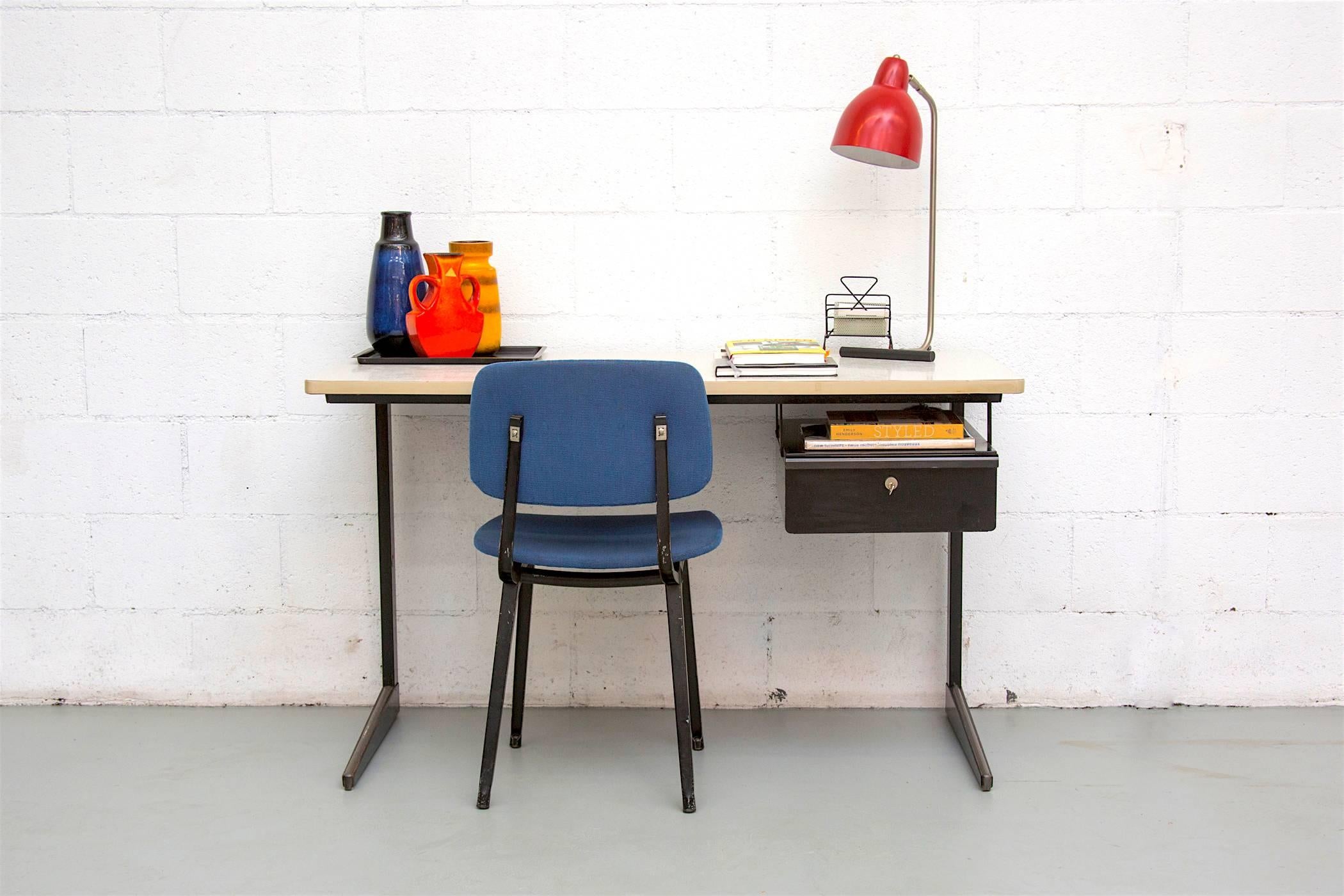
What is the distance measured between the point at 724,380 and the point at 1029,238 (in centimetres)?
A: 87

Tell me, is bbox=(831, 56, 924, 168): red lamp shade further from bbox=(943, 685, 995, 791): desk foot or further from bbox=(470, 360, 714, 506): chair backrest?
bbox=(943, 685, 995, 791): desk foot

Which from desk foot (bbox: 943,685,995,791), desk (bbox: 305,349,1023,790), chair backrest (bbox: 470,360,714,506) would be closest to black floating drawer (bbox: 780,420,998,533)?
desk (bbox: 305,349,1023,790)

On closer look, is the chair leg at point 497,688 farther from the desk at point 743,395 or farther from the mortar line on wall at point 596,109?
the mortar line on wall at point 596,109

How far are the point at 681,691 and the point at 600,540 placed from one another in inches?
12.5

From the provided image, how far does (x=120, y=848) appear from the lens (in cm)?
216

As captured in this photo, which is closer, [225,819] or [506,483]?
[506,483]

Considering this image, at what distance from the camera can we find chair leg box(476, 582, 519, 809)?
7.39 feet

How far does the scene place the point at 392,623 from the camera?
2.72 m

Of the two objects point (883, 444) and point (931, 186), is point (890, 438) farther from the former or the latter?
point (931, 186)

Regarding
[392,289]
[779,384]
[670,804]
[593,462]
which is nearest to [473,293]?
[392,289]

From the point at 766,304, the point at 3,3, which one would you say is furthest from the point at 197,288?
the point at 766,304

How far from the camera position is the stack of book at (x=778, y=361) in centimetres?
225

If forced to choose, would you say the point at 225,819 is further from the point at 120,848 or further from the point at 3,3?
the point at 3,3

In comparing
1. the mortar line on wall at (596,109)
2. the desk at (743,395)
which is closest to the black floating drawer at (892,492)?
the desk at (743,395)
